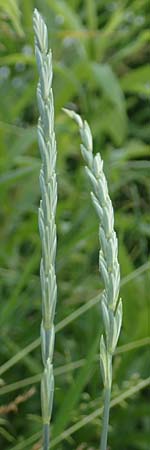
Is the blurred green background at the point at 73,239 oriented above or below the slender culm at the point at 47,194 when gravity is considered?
above

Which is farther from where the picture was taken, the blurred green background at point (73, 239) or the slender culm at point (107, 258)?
the blurred green background at point (73, 239)

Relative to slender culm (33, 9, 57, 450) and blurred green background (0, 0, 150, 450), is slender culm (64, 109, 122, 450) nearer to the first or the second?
slender culm (33, 9, 57, 450)

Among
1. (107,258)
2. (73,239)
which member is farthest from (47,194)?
(73,239)

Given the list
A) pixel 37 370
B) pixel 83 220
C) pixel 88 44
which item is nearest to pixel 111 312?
pixel 37 370

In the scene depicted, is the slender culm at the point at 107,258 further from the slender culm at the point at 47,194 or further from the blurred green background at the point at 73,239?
the blurred green background at the point at 73,239

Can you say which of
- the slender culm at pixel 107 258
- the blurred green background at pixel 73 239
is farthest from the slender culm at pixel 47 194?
the blurred green background at pixel 73 239

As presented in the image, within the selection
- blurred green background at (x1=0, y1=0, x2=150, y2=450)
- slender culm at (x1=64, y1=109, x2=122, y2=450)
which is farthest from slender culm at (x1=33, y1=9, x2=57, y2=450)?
blurred green background at (x1=0, y1=0, x2=150, y2=450)

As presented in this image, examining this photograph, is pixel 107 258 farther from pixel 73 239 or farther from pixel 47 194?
pixel 73 239

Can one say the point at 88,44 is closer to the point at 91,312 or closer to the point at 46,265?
the point at 91,312
